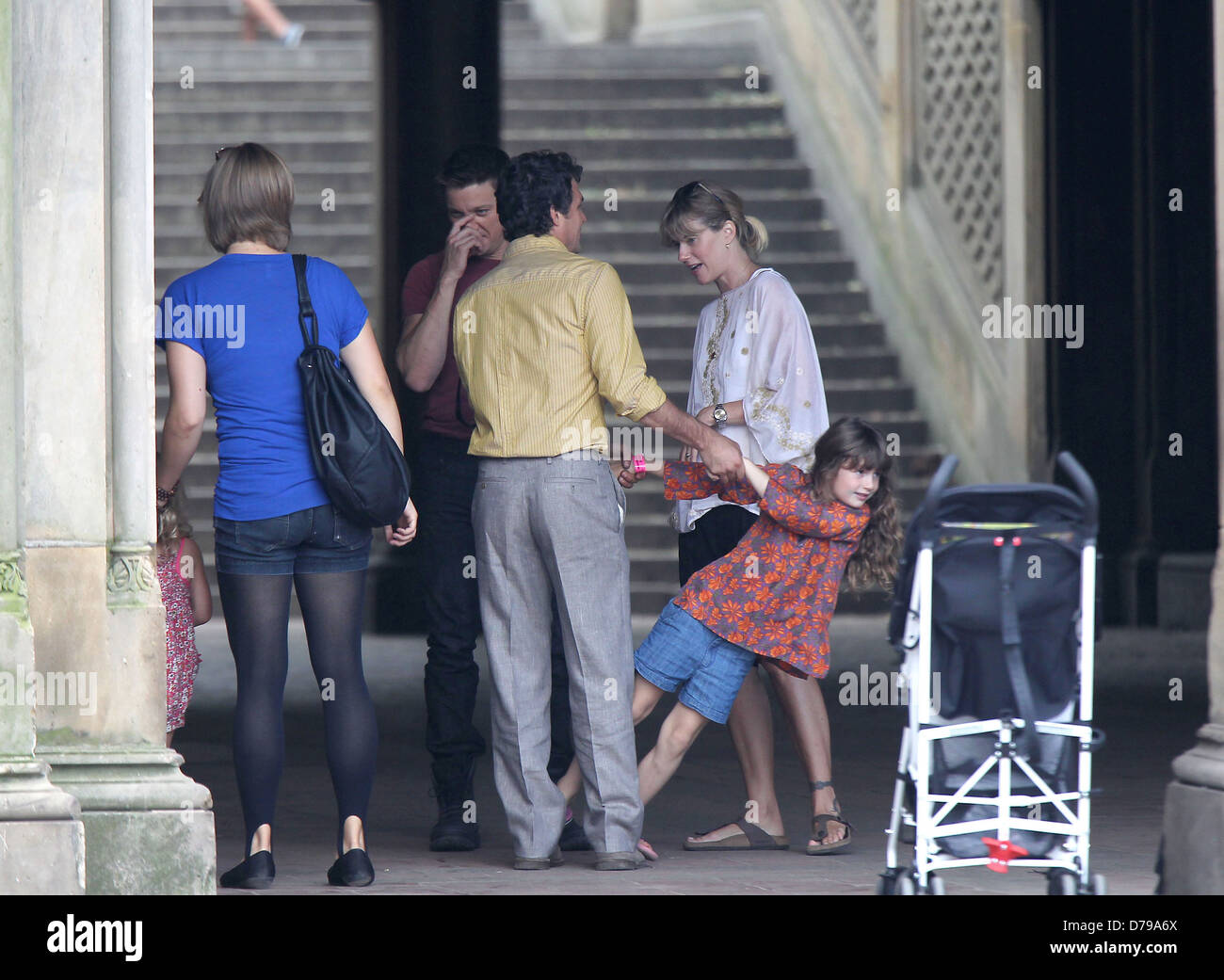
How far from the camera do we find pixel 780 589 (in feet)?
19.1

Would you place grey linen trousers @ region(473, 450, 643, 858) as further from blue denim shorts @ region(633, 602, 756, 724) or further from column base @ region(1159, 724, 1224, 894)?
column base @ region(1159, 724, 1224, 894)

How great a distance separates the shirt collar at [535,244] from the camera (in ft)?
18.7

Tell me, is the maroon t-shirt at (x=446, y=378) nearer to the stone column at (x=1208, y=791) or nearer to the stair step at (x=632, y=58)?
the stone column at (x=1208, y=791)

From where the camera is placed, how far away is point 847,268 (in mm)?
14758

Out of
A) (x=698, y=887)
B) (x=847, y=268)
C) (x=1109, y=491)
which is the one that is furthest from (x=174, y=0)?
(x=698, y=887)

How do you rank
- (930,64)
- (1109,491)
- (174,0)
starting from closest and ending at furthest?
(1109,491) < (930,64) < (174,0)

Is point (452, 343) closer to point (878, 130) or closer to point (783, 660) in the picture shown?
point (783, 660)

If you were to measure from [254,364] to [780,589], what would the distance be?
157cm

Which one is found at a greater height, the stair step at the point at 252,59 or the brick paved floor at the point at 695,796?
the stair step at the point at 252,59

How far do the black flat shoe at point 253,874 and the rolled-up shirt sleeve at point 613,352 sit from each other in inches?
57.6

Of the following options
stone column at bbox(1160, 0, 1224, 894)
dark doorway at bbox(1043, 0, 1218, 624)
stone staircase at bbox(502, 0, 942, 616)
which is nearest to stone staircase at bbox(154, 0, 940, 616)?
stone staircase at bbox(502, 0, 942, 616)

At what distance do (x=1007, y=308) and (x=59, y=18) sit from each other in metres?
8.75

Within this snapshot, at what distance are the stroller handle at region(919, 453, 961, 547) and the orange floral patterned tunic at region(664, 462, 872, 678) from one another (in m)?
1.07

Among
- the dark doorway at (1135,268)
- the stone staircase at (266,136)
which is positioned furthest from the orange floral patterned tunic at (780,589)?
the stone staircase at (266,136)
